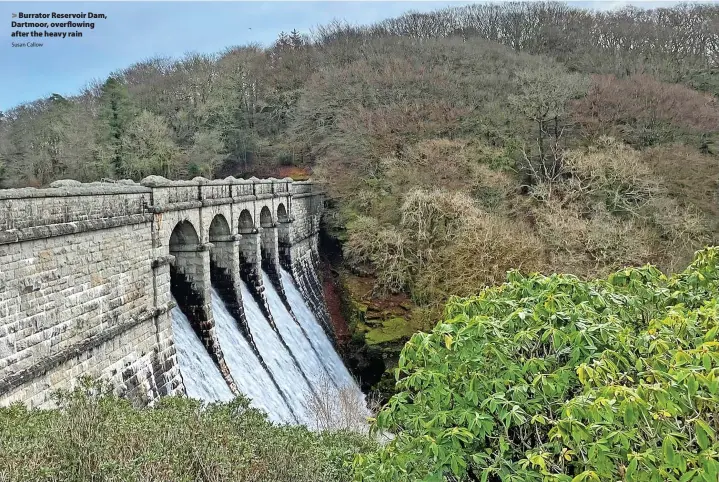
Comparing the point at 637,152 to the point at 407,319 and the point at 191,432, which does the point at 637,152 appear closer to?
the point at 407,319

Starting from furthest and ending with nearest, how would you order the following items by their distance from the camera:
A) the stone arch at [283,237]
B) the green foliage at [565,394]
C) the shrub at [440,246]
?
the stone arch at [283,237]
the shrub at [440,246]
the green foliage at [565,394]

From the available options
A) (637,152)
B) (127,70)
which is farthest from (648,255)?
(127,70)

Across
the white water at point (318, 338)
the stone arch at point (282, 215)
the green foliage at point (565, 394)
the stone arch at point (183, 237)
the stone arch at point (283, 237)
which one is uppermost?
the green foliage at point (565, 394)

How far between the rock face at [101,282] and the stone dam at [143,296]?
0.03 metres

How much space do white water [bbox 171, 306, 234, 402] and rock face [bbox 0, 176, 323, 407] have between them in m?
0.38

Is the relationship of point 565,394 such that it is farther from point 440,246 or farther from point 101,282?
point 440,246

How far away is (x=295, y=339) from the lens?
23438 millimetres

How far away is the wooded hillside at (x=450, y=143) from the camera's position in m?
25.3

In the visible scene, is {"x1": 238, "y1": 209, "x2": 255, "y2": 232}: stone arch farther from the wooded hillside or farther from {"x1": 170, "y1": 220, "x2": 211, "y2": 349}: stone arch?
the wooded hillside

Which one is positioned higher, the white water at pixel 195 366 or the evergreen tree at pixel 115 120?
the evergreen tree at pixel 115 120

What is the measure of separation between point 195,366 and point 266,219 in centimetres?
1116

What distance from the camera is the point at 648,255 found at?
77.3ft

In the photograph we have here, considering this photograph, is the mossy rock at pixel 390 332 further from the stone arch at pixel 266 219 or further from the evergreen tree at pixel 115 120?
the evergreen tree at pixel 115 120

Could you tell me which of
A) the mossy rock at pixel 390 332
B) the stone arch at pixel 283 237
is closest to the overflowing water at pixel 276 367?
the mossy rock at pixel 390 332
